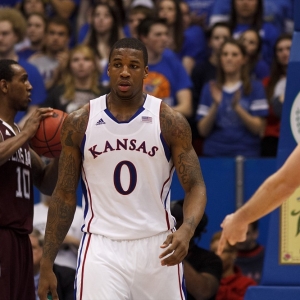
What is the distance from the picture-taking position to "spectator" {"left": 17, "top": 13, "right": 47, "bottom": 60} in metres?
11.9

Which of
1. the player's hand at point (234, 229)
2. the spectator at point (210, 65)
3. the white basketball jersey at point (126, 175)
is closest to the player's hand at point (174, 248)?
the player's hand at point (234, 229)

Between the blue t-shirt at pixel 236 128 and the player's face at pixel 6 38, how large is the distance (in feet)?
8.80

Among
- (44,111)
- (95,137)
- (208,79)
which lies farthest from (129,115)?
(208,79)

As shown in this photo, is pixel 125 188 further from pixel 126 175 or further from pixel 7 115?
pixel 7 115

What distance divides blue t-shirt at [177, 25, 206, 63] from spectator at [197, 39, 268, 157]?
139 centimetres

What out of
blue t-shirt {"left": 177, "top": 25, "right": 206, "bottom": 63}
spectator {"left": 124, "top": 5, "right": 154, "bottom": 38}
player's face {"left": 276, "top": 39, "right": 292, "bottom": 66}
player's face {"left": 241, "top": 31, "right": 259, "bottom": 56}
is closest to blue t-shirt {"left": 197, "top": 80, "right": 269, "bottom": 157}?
player's face {"left": 276, "top": 39, "right": 292, "bottom": 66}

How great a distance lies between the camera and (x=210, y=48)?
11.7 metres

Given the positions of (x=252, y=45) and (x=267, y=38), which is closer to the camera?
(x=252, y=45)

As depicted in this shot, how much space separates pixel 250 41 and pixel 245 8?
0.67m

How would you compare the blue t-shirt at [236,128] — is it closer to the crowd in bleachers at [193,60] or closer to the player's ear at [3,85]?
the crowd in bleachers at [193,60]

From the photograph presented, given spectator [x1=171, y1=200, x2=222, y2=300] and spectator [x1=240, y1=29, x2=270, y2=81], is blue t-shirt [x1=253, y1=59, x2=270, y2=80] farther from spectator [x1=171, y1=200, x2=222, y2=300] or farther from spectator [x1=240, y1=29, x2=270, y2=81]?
spectator [x1=171, y1=200, x2=222, y2=300]

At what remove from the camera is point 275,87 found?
34.3 ft

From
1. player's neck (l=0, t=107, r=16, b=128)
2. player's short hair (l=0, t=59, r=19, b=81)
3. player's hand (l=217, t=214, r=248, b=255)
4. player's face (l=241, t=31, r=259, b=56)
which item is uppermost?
player's face (l=241, t=31, r=259, b=56)

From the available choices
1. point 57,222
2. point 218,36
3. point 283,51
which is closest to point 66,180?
point 57,222
